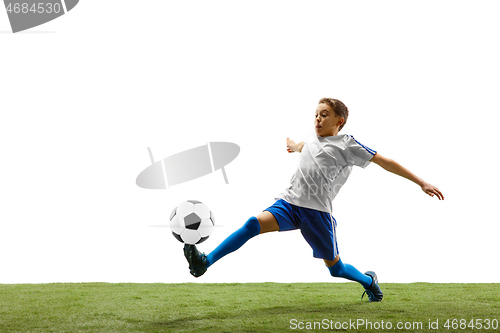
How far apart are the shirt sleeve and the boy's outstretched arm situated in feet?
0.15

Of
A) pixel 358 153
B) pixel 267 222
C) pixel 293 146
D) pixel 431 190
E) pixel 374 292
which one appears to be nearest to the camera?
pixel 431 190

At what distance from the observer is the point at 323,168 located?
354 centimetres

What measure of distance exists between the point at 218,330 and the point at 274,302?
1.11m

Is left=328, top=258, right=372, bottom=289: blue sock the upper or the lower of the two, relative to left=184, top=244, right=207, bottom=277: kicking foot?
lower

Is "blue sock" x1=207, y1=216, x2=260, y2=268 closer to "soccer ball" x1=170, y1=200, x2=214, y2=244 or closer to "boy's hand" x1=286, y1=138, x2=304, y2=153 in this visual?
"soccer ball" x1=170, y1=200, x2=214, y2=244

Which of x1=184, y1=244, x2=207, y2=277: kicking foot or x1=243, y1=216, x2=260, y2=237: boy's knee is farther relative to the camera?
x1=243, y1=216, x2=260, y2=237: boy's knee

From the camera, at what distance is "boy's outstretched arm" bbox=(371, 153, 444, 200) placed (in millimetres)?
3305

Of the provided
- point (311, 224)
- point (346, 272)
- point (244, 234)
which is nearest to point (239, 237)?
point (244, 234)

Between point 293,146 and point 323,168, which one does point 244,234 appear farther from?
point 293,146

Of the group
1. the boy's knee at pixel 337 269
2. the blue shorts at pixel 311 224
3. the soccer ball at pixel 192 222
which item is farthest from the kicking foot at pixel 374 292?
the soccer ball at pixel 192 222

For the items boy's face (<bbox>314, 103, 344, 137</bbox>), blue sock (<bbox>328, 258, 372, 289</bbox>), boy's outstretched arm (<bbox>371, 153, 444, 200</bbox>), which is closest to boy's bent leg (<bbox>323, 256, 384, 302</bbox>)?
blue sock (<bbox>328, 258, 372, 289</bbox>)

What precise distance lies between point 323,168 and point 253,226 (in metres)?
0.69

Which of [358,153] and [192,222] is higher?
[358,153]

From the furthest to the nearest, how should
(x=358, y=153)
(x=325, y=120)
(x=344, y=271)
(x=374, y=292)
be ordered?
1. (x=374, y=292)
2. (x=344, y=271)
3. (x=325, y=120)
4. (x=358, y=153)
